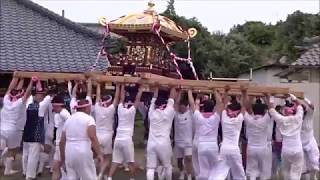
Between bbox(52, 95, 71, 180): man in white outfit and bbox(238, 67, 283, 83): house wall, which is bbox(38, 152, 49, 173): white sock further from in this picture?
bbox(238, 67, 283, 83): house wall

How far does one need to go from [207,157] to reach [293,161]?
1432mm

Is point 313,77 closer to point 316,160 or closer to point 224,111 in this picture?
point 316,160

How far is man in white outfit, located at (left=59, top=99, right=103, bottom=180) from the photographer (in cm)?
789

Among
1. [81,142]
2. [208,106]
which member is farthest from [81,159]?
[208,106]

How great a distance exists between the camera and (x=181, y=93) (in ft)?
34.9

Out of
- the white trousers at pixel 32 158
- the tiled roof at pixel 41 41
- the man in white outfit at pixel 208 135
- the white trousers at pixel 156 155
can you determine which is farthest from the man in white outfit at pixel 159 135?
the tiled roof at pixel 41 41

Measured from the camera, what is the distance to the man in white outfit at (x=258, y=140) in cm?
994

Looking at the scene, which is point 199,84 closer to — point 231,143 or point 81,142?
point 231,143

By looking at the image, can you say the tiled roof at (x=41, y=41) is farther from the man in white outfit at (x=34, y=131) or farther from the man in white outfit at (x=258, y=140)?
the man in white outfit at (x=258, y=140)

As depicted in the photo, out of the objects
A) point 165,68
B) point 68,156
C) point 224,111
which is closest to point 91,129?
point 68,156

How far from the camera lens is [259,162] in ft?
33.3

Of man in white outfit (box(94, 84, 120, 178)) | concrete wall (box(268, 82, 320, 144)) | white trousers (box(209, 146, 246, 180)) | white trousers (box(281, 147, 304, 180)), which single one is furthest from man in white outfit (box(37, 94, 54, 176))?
concrete wall (box(268, 82, 320, 144))

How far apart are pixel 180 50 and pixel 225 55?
152 inches

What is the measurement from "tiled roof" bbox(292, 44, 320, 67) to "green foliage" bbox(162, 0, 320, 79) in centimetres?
318
